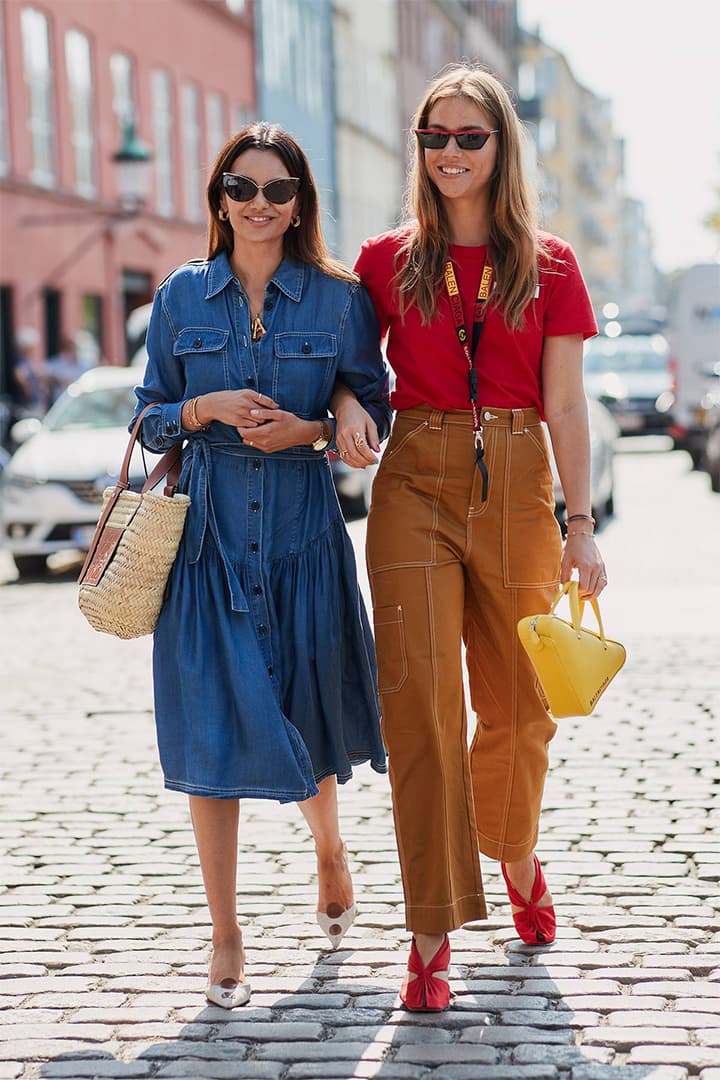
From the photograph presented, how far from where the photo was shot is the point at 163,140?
33.4 meters

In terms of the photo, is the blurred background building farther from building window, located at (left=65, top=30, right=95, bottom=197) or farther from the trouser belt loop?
the trouser belt loop

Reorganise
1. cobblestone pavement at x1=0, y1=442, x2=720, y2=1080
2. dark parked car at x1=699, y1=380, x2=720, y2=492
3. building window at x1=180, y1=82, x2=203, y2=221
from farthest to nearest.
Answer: building window at x1=180, y1=82, x2=203, y2=221 < dark parked car at x1=699, y1=380, x2=720, y2=492 < cobblestone pavement at x1=0, y1=442, x2=720, y2=1080

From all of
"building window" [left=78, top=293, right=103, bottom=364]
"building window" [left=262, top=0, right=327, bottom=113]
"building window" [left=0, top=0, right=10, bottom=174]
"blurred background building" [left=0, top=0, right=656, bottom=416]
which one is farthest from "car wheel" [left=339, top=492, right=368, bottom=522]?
"building window" [left=262, top=0, right=327, bottom=113]

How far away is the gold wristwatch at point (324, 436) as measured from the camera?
4363mm

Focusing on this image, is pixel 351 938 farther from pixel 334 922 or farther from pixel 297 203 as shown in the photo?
pixel 297 203

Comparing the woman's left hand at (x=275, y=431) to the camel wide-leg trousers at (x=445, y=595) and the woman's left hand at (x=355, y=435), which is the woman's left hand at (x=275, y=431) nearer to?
the woman's left hand at (x=355, y=435)

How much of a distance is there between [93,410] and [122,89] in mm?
17855

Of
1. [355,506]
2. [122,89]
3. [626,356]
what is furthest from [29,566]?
[122,89]

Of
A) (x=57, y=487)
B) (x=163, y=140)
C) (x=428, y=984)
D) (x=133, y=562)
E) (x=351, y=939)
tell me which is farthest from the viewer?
(x=163, y=140)

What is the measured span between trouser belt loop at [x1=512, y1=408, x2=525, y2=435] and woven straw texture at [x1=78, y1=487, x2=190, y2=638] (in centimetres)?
78

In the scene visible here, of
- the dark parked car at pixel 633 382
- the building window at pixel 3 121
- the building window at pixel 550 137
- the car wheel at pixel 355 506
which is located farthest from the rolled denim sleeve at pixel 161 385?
the building window at pixel 550 137

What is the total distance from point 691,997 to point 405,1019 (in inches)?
25.2

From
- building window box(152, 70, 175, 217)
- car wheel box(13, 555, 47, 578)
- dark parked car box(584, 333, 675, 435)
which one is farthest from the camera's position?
building window box(152, 70, 175, 217)

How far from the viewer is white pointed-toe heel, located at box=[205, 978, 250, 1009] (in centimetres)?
423
